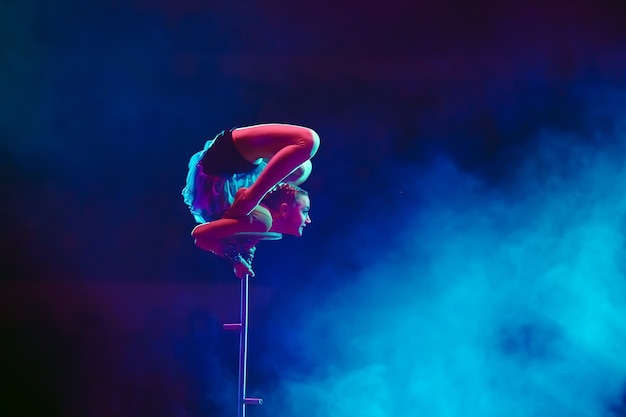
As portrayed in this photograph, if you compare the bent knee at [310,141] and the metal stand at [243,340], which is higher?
the bent knee at [310,141]

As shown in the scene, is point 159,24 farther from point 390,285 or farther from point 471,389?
point 471,389

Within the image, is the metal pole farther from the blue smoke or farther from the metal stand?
the blue smoke

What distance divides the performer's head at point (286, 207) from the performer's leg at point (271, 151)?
17 cm

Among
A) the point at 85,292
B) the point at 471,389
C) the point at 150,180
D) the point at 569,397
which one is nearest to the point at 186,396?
the point at 85,292

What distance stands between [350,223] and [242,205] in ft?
4.21

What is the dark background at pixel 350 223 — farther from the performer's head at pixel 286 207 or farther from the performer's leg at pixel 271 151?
the performer's leg at pixel 271 151

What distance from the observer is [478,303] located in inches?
122

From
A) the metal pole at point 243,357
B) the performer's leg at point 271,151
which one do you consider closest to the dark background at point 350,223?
the metal pole at point 243,357

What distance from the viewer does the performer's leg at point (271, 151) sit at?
6.15ft

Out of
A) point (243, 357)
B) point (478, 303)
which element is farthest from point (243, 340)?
point (478, 303)

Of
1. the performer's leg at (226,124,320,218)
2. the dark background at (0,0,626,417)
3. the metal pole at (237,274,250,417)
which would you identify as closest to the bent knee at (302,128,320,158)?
the performer's leg at (226,124,320,218)

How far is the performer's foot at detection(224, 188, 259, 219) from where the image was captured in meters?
1.93

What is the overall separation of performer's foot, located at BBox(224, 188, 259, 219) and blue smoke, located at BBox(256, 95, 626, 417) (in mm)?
1254

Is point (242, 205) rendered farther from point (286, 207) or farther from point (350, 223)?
point (350, 223)
